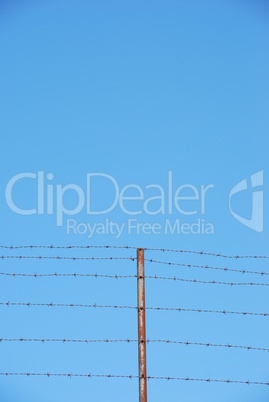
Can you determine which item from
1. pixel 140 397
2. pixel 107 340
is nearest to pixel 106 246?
pixel 107 340

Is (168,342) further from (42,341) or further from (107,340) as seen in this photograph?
(42,341)

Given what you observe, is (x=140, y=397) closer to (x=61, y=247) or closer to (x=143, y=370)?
(x=143, y=370)

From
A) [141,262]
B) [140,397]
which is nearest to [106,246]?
[141,262]

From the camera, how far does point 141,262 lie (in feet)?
28.0

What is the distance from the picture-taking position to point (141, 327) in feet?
27.6

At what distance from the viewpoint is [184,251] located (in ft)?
28.0

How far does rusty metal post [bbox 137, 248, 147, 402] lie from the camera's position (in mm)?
8266

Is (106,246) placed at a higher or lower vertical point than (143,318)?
higher

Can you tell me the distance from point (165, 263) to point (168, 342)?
76 cm

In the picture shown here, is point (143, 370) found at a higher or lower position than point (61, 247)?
lower

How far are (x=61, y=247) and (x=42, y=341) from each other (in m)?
0.94

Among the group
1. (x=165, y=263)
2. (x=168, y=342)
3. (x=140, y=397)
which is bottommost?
(x=140, y=397)

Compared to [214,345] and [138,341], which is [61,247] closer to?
[138,341]

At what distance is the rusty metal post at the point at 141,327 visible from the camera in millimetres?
8266
